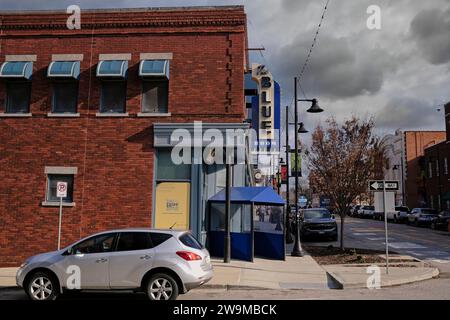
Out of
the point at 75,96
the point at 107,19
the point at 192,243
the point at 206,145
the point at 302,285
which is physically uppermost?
the point at 107,19

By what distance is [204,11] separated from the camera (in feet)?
52.0

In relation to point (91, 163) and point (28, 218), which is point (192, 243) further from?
point (28, 218)

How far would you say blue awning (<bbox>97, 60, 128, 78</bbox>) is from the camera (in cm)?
1515

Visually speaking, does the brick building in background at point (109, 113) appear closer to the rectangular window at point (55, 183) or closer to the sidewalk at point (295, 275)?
the rectangular window at point (55, 183)

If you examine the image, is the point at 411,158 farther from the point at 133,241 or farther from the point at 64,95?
the point at 133,241

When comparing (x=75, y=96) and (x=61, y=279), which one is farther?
(x=75, y=96)

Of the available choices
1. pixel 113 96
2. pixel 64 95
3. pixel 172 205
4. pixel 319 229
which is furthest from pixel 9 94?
pixel 319 229

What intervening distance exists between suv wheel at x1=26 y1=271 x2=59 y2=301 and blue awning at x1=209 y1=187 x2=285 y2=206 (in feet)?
22.8

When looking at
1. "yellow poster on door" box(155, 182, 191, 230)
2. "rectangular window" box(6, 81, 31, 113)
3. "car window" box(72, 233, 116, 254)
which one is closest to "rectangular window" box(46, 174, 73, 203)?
"rectangular window" box(6, 81, 31, 113)

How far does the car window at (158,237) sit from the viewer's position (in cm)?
927

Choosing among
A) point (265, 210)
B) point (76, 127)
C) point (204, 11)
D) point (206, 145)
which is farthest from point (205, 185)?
point (204, 11)

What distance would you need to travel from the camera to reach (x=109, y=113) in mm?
15758

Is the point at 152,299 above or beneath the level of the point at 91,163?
beneath

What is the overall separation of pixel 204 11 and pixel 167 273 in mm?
10131
